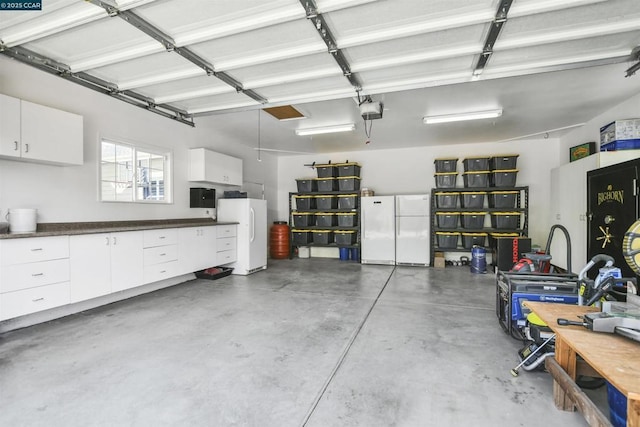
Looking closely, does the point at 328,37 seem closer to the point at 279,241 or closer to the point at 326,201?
the point at 326,201

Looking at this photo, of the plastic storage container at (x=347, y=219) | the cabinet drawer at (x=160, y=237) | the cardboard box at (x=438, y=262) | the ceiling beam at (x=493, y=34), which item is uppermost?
the ceiling beam at (x=493, y=34)

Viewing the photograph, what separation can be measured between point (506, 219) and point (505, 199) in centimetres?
41

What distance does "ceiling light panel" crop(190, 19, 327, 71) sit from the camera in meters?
2.41

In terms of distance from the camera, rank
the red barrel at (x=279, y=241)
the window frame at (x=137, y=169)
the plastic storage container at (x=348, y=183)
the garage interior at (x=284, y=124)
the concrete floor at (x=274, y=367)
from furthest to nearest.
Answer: the red barrel at (x=279, y=241) < the plastic storage container at (x=348, y=183) < the window frame at (x=137, y=169) < the garage interior at (x=284, y=124) < the concrete floor at (x=274, y=367)

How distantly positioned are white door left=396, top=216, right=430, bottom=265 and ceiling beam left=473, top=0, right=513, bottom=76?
3894 millimetres

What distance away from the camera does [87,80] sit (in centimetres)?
332

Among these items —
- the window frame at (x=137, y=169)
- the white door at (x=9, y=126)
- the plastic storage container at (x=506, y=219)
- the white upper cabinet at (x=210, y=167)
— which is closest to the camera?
the white door at (x=9, y=126)

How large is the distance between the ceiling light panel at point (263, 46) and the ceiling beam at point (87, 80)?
154cm

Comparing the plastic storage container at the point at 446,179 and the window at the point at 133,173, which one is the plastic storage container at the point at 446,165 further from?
the window at the point at 133,173

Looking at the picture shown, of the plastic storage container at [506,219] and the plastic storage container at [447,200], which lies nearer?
the plastic storage container at [506,219]

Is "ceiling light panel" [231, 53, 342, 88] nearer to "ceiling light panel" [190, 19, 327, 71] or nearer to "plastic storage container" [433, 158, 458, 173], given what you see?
"ceiling light panel" [190, 19, 327, 71]

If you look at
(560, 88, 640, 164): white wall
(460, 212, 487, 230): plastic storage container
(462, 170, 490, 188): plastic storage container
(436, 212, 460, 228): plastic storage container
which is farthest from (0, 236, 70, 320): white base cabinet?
(560, 88, 640, 164): white wall

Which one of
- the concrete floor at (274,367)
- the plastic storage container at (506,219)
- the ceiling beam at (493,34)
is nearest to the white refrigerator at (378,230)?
the plastic storage container at (506,219)

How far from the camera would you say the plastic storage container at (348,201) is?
710 cm
